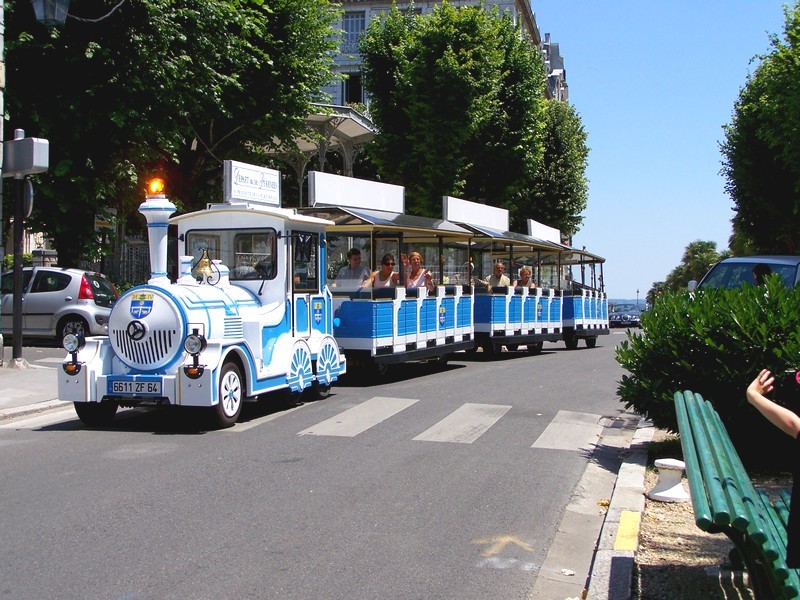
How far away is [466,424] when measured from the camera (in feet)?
33.9

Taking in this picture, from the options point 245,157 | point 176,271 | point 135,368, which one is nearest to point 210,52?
point 245,157

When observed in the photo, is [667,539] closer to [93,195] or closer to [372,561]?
[372,561]

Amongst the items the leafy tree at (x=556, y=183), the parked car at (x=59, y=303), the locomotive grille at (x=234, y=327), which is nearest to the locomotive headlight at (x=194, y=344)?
the locomotive grille at (x=234, y=327)

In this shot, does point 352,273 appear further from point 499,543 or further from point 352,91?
point 352,91

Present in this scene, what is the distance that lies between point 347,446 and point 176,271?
4135mm

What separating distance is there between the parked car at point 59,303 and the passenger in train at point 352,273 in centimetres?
658

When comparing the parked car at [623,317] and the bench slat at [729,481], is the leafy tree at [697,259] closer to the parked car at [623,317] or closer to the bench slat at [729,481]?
the parked car at [623,317]

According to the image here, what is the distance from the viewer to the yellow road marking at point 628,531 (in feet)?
18.5

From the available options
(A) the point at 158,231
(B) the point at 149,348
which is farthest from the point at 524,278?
(B) the point at 149,348

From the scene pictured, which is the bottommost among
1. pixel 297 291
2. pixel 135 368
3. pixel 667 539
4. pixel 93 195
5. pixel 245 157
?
pixel 667 539

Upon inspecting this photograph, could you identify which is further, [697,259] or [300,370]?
[697,259]

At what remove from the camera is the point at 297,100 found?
80.9 ft

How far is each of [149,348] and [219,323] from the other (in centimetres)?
79

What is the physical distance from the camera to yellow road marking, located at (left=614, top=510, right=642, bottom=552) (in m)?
5.64
